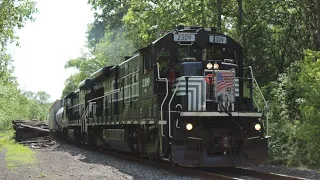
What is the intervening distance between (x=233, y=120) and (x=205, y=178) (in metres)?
1.53

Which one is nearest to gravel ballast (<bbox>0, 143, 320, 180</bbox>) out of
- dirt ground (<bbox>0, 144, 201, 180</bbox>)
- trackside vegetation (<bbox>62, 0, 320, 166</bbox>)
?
dirt ground (<bbox>0, 144, 201, 180</bbox>)

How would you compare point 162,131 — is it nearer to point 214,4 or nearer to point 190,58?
point 190,58

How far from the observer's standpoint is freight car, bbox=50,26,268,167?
970cm

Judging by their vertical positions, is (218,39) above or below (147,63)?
above

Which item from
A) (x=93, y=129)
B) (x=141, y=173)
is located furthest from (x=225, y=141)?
(x=93, y=129)

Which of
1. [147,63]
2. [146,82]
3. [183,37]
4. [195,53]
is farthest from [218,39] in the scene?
[146,82]

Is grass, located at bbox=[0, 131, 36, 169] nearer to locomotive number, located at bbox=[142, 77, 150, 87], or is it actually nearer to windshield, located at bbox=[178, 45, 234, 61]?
locomotive number, located at bbox=[142, 77, 150, 87]

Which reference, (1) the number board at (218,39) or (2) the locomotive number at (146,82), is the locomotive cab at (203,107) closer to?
(1) the number board at (218,39)

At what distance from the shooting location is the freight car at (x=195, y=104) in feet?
31.8

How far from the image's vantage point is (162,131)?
9914 mm

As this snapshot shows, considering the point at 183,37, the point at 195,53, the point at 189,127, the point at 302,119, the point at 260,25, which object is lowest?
the point at 189,127

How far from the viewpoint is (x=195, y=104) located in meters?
10.1

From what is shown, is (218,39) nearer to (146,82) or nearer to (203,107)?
(203,107)

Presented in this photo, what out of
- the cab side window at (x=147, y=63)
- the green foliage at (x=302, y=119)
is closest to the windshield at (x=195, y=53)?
the cab side window at (x=147, y=63)
